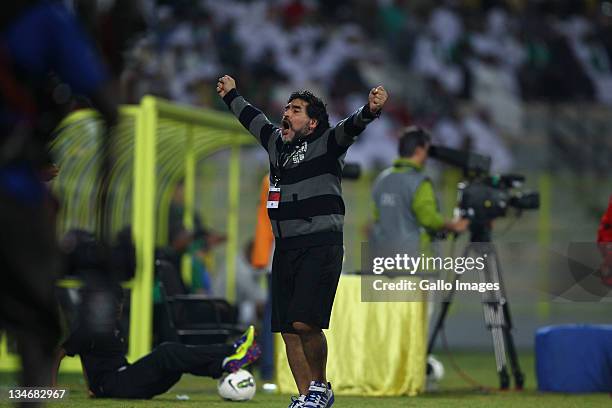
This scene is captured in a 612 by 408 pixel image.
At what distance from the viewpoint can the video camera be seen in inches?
428

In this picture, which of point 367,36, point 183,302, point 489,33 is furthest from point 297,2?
point 183,302

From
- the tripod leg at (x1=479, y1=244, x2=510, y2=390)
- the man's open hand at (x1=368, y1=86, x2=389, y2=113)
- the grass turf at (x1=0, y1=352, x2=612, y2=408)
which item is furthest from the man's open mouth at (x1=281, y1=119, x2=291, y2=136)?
the tripod leg at (x1=479, y1=244, x2=510, y2=390)

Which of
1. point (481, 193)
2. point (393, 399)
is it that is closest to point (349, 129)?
point (393, 399)

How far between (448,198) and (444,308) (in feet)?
30.9

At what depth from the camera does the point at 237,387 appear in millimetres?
9430

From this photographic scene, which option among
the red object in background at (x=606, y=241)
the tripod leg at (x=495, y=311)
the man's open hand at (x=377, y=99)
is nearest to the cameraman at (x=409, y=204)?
the tripod leg at (x=495, y=311)

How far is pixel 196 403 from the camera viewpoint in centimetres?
932

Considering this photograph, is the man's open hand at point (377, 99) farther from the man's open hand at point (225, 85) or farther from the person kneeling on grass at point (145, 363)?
the person kneeling on grass at point (145, 363)

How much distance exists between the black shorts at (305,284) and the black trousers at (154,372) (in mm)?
1479

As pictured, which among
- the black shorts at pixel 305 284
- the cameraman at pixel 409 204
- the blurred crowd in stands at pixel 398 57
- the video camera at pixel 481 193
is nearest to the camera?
the black shorts at pixel 305 284

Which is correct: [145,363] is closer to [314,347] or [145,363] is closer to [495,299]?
[314,347]

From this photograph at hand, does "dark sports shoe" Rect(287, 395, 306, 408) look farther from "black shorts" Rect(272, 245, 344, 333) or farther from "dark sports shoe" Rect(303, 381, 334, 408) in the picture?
A: "black shorts" Rect(272, 245, 344, 333)

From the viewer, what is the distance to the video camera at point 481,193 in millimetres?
10859

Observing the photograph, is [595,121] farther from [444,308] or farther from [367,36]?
[444,308]
